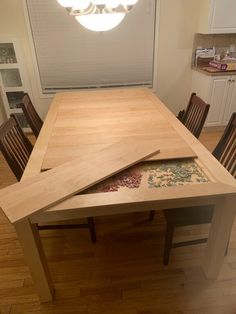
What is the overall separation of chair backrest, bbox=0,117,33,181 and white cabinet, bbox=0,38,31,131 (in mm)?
1811

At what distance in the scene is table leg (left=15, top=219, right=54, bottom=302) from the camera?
1.11 meters

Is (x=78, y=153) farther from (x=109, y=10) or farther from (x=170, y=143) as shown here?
(x=109, y=10)

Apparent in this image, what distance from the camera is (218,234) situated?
4.24 feet

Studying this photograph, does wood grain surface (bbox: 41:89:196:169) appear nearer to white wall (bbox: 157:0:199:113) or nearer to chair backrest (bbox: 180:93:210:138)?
chair backrest (bbox: 180:93:210:138)

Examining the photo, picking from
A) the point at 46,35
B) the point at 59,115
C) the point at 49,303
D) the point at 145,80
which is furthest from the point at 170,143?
the point at 46,35

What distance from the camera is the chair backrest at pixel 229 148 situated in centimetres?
153

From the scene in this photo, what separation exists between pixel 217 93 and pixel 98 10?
232 centimetres

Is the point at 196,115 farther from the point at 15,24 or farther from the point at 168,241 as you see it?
the point at 15,24

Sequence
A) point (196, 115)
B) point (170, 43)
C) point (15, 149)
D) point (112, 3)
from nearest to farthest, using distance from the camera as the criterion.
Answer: point (112, 3) → point (15, 149) → point (196, 115) → point (170, 43)

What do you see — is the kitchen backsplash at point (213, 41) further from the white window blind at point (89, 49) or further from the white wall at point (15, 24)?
the white wall at point (15, 24)

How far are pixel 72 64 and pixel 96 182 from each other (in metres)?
2.65

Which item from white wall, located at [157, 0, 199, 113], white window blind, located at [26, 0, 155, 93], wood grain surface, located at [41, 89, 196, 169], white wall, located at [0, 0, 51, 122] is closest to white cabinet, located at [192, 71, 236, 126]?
white wall, located at [157, 0, 199, 113]

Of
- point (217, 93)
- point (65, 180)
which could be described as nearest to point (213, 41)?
point (217, 93)

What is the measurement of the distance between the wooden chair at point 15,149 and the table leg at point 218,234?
786mm
